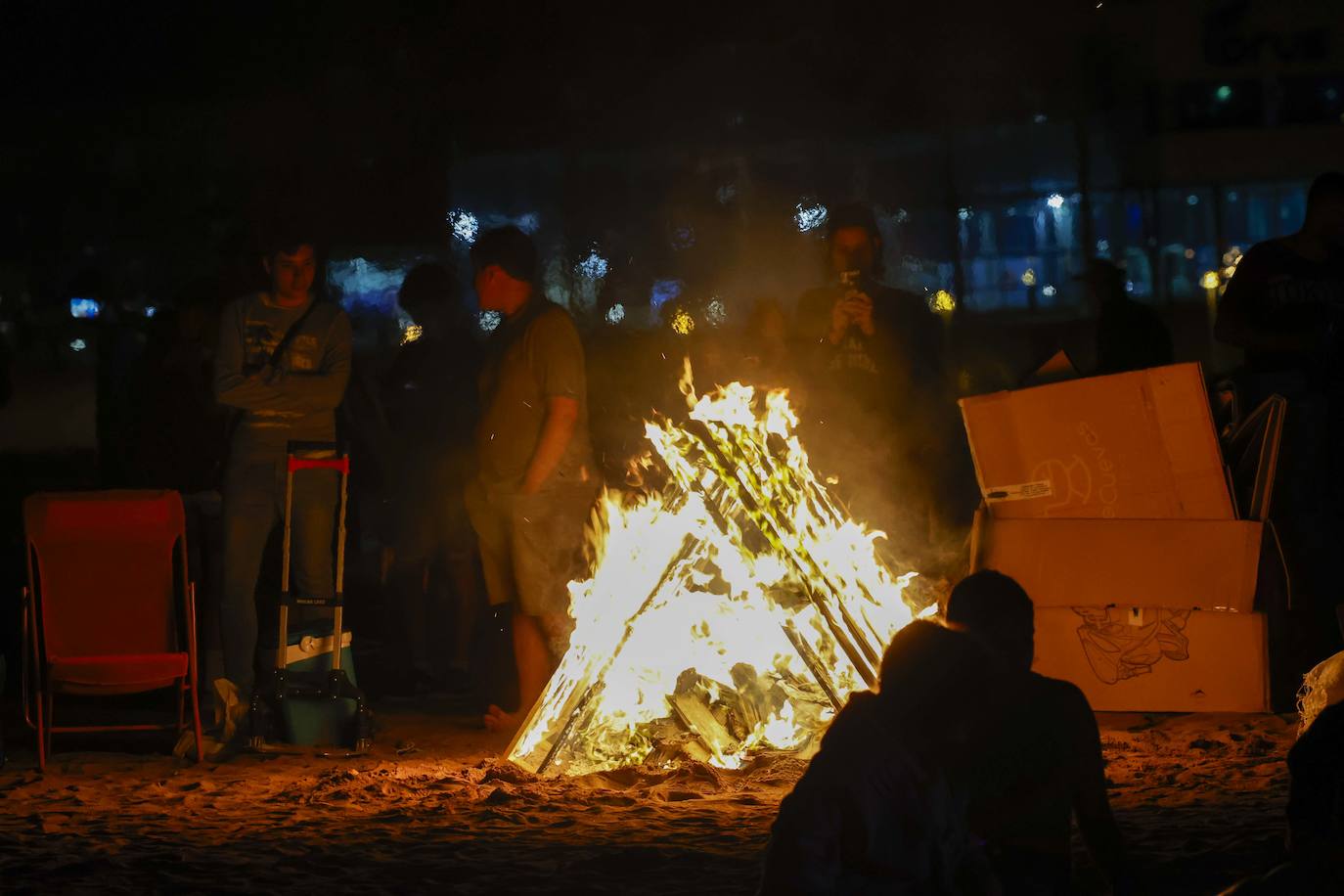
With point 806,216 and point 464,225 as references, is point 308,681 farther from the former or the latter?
point 806,216

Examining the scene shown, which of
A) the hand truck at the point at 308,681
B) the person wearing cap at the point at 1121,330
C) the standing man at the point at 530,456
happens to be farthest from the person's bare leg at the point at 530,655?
the person wearing cap at the point at 1121,330

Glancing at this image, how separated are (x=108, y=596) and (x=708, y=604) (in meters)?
2.74

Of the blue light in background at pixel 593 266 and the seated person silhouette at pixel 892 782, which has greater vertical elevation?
the blue light in background at pixel 593 266

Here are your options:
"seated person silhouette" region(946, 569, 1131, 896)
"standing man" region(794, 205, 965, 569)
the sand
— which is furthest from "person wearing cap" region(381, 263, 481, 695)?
"seated person silhouette" region(946, 569, 1131, 896)

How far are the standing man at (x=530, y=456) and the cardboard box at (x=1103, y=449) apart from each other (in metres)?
1.78

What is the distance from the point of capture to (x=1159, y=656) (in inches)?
291

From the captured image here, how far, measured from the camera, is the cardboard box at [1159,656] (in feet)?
23.9

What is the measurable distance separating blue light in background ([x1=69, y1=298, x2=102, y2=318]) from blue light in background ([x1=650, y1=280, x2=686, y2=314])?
26.3 feet

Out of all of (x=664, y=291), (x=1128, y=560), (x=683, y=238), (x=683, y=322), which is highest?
(x=683, y=238)

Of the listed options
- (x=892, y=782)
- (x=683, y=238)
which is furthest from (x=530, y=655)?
(x=683, y=238)

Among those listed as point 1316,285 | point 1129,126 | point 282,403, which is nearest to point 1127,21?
point 1129,126

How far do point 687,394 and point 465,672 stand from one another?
2804 mm

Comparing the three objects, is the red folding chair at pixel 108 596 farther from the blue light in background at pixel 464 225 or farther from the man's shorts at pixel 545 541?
the blue light in background at pixel 464 225

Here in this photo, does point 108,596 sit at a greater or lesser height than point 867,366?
lesser
